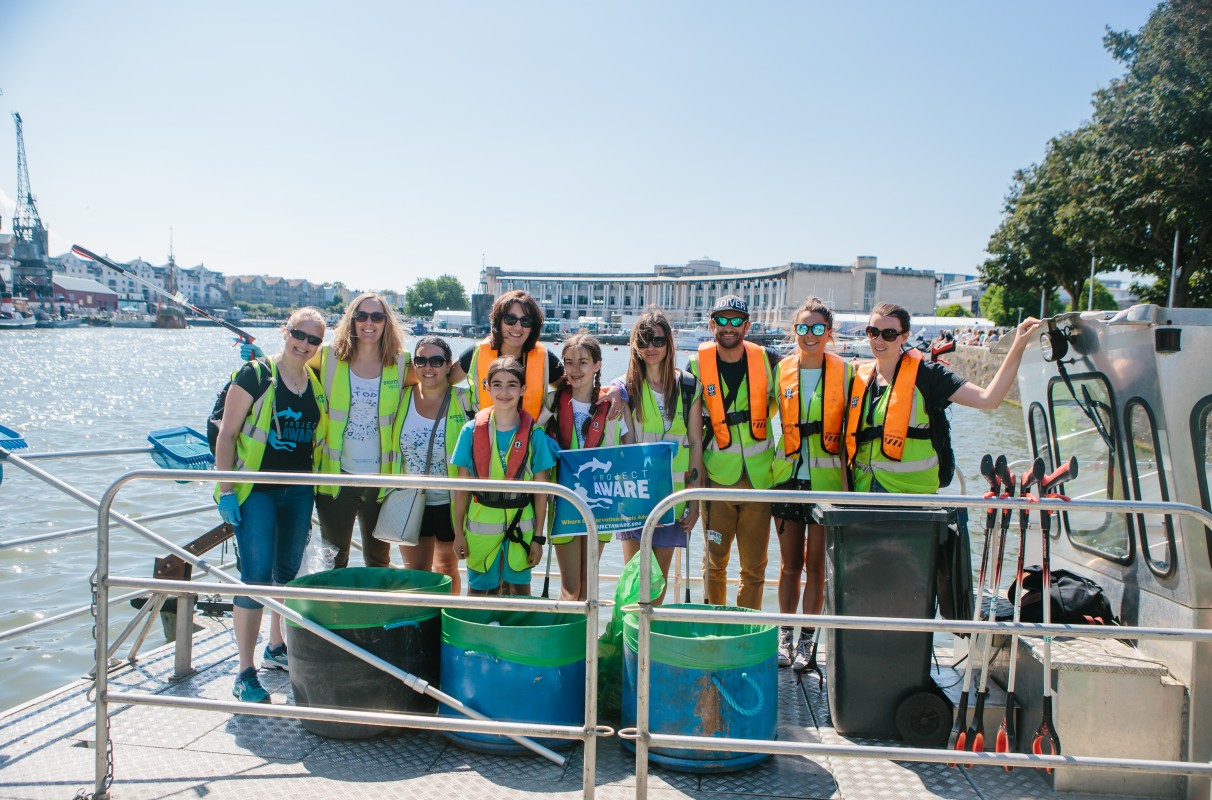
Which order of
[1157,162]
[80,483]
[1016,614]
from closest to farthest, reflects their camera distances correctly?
[1016,614], [80,483], [1157,162]

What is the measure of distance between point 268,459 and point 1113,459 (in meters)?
4.56

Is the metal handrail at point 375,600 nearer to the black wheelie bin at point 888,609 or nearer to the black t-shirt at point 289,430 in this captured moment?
the black t-shirt at point 289,430

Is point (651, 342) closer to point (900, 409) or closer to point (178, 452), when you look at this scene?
point (900, 409)

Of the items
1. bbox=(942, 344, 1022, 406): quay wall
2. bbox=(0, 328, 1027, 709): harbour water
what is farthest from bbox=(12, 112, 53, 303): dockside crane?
bbox=(942, 344, 1022, 406): quay wall

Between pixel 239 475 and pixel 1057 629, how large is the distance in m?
3.30

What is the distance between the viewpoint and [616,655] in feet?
14.2

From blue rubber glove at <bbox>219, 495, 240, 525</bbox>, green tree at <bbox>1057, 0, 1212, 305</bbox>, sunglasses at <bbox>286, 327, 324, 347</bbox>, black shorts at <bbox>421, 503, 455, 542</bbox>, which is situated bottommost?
black shorts at <bbox>421, 503, 455, 542</bbox>

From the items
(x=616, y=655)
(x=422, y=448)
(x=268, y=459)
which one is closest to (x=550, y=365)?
(x=422, y=448)

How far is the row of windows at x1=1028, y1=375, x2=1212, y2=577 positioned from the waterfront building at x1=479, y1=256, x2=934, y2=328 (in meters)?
111

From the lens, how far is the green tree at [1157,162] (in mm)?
22812

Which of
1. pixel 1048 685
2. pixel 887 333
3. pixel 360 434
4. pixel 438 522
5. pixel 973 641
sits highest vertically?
pixel 887 333

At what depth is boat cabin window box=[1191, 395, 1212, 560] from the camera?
3.82 metres

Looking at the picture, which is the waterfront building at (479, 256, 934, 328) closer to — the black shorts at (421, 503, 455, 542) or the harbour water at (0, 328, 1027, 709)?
the harbour water at (0, 328, 1027, 709)

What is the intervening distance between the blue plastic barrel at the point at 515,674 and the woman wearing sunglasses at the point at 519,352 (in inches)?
59.6
